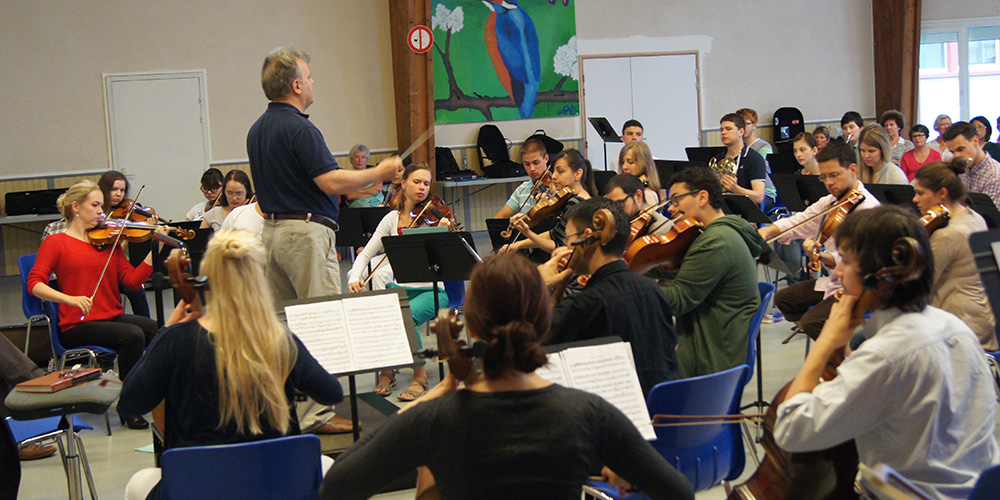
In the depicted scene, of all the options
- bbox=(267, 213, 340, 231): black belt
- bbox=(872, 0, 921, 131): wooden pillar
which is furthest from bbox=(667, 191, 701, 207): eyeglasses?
bbox=(872, 0, 921, 131): wooden pillar

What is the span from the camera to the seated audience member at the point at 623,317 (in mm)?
2541

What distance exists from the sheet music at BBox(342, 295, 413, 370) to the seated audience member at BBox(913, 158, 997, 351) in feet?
7.07

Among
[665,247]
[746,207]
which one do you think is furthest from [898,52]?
[665,247]

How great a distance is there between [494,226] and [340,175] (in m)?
1.64

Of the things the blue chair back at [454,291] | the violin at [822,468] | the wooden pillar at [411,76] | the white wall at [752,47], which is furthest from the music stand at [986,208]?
the white wall at [752,47]

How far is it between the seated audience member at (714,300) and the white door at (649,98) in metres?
7.62

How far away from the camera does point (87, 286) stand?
4.48 meters

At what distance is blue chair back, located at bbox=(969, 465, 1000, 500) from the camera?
1537 mm

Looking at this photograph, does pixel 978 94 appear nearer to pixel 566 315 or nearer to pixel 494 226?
pixel 494 226

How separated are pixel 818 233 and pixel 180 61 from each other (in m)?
7.34

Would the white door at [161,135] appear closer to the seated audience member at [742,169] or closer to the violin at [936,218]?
the seated audience member at [742,169]

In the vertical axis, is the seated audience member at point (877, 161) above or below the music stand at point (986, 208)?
above

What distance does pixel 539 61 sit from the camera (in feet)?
34.6

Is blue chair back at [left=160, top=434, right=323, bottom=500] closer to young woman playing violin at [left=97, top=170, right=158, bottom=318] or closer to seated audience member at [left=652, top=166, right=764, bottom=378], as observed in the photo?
seated audience member at [left=652, top=166, right=764, bottom=378]
